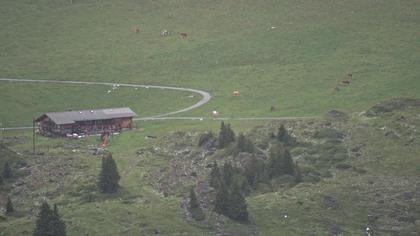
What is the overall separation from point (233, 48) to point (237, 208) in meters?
78.4

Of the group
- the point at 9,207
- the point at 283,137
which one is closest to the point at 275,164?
the point at 283,137

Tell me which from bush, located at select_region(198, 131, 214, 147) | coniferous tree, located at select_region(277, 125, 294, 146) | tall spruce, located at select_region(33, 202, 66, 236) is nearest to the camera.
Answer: tall spruce, located at select_region(33, 202, 66, 236)

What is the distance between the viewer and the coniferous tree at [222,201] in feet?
299

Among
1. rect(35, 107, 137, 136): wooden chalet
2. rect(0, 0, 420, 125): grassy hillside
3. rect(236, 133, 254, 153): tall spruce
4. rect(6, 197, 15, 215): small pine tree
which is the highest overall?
rect(0, 0, 420, 125): grassy hillside

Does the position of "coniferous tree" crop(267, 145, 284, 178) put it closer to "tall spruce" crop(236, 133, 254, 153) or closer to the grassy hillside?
"tall spruce" crop(236, 133, 254, 153)

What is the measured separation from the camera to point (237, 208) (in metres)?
90.2

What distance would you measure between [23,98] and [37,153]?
105ft

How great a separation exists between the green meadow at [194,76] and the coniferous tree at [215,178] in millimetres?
4389

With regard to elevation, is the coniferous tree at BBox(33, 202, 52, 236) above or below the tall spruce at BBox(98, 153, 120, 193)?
below

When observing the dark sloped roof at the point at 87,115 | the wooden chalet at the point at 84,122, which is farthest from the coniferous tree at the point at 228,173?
the dark sloped roof at the point at 87,115

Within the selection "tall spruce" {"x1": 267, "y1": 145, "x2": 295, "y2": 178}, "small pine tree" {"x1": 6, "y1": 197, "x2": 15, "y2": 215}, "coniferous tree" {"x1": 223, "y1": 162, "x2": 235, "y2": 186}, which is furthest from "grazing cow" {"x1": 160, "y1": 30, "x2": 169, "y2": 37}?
"small pine tree" {"x1": 6, "y1": 197, "x2": 15, "y2": 215}

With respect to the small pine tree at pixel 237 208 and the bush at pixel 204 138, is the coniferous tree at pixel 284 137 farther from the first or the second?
the small pine tree at pixel 237 208

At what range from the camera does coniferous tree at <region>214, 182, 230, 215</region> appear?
299 ft

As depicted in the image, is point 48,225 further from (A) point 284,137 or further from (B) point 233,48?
(B) point 233,48
